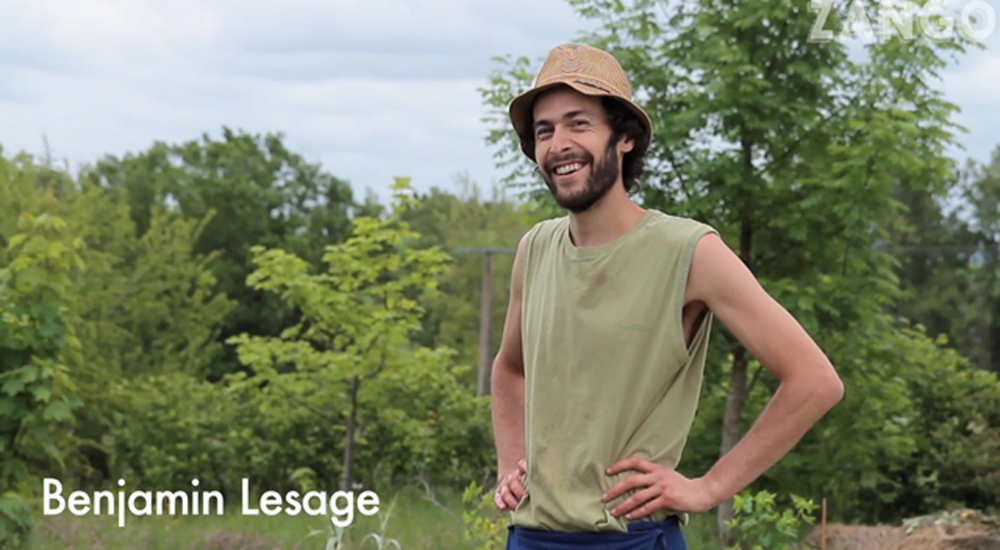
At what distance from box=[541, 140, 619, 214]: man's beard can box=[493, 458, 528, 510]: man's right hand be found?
1.62 feet

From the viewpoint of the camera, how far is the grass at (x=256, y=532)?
875cm

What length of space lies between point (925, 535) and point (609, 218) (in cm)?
577

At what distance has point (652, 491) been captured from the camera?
232 centimetres

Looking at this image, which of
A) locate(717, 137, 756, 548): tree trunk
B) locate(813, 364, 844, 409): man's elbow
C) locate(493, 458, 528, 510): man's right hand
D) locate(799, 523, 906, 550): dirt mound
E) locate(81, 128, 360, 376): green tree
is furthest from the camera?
locate(81, 128, 360, 376): green tree

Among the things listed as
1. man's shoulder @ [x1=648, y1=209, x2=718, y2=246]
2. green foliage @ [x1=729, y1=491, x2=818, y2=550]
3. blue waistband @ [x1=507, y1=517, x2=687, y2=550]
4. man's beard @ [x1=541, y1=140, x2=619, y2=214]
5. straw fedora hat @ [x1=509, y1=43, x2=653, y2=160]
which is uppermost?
straw fedora hat @ [x1=509, y1=43, x2=653, y2=160]

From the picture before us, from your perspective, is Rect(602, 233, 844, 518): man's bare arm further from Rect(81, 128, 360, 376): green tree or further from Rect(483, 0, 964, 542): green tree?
Rect(81, 128, 360, 376): green tree

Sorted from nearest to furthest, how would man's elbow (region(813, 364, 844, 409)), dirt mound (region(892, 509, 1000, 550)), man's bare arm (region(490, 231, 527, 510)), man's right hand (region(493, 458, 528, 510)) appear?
man's elbow (region(813, 364, 844, 409)) < man's right hand (region(493, 458, 528, 510)) < man's bare arm (region(490, 231, 527, 510)) < dirt mound (region(892, 509, 1000, 550))

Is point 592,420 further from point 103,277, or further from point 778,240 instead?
point 103,277

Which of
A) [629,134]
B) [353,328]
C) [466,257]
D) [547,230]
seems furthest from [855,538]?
[466,257]

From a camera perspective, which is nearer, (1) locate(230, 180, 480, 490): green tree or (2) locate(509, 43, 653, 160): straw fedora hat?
(2) locate(509, 43, 653, 160): straw fedora hat

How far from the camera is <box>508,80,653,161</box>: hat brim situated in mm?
2432

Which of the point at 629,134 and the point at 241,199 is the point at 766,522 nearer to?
the point at 629,134

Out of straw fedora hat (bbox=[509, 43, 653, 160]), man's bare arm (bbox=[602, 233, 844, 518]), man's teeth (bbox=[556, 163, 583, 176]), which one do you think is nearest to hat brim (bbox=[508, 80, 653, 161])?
straw fedora hat (bbox=[509, 43, 653, 160])

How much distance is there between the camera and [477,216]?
31.0m
